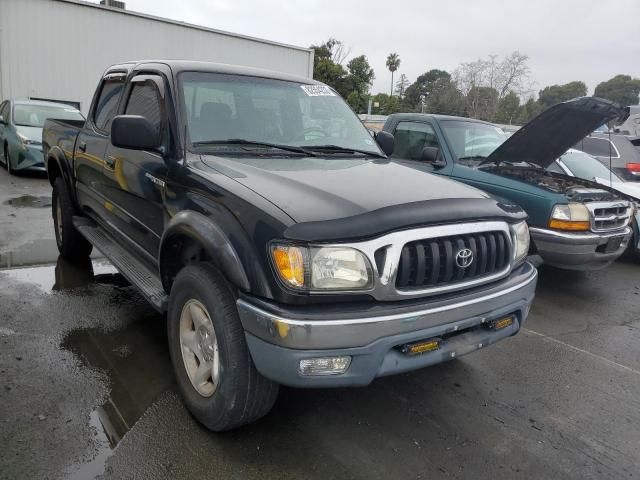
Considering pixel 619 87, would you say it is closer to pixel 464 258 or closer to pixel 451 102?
pixel 451 102

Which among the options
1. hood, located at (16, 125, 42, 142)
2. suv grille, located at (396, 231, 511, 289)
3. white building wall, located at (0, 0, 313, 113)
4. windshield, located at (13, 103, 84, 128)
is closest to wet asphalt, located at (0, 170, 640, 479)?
suv grille, located at (396, 231, 511, 289)

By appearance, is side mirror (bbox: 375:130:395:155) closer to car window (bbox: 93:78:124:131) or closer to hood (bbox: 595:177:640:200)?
car window (bbox: 93:78:124:131)

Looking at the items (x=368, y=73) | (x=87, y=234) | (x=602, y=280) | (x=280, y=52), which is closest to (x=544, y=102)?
(x=368, y=73)

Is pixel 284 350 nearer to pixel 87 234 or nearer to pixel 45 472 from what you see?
pixel 45 472

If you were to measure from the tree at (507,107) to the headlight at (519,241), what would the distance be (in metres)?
34.7

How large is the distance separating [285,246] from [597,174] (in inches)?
249

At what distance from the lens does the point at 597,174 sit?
6926mm

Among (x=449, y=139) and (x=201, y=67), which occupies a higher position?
(x=201, y=67)

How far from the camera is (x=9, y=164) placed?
34.5ft

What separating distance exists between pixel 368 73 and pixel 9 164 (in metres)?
41.7

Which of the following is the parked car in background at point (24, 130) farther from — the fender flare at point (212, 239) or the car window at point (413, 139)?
the fender flare at point (212, 239)

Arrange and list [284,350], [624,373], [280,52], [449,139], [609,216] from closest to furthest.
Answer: [284,350]
[624,373]
[609,216]
[449,139]
[280,52]

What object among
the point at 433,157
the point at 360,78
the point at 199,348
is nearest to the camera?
the point at 199,348

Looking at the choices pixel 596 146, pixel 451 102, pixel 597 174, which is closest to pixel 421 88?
pixel 451 102
